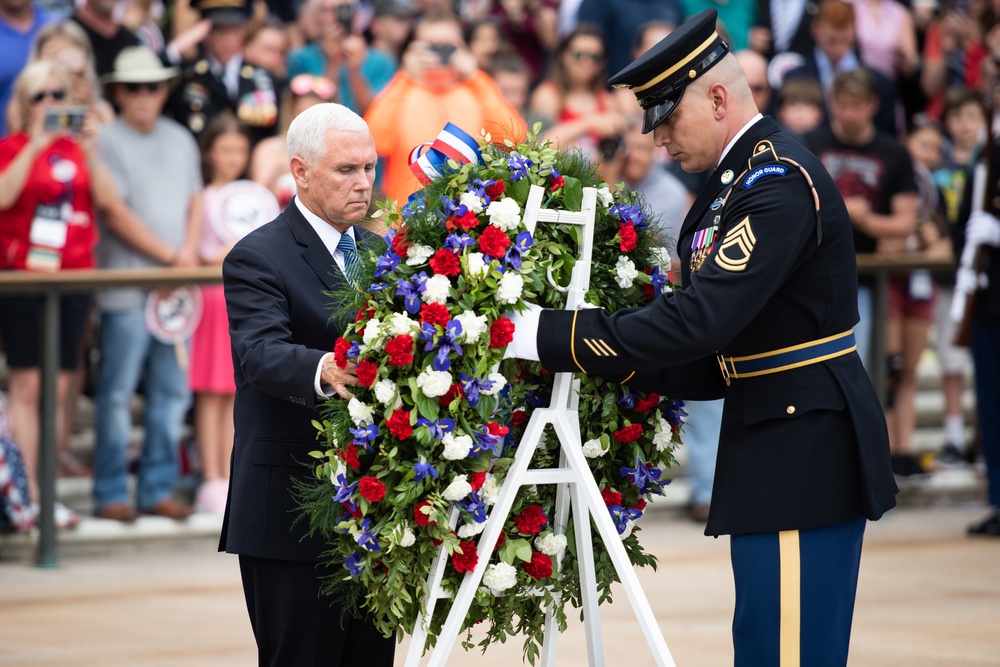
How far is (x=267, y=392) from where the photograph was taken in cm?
377

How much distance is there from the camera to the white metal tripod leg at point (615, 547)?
3758 millimetres

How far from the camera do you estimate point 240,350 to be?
3.79m

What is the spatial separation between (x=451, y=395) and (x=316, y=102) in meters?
5.43

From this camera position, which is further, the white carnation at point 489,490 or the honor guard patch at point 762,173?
the white carnation at point 489,490

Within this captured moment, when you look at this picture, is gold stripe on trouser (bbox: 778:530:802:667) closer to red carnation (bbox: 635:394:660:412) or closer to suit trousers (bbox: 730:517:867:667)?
suit trousers (bbox: 730:517:867:667)

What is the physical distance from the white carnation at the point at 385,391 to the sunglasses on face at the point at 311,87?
529cm

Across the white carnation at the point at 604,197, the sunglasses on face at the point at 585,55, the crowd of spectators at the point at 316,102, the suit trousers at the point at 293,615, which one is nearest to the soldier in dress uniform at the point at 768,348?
the white carnation at the point at 604,197

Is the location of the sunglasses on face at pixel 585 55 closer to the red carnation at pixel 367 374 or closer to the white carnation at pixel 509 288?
the white carnation at pixel 509 288

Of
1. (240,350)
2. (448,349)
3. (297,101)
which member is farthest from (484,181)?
(297,101)

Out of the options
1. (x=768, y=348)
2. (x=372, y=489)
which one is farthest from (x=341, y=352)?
(x=768, y=348)

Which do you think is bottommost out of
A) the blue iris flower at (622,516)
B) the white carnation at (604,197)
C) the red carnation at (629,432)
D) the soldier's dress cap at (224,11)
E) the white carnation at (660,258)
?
the blue iris flower at (622,516)

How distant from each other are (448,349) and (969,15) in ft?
31.9

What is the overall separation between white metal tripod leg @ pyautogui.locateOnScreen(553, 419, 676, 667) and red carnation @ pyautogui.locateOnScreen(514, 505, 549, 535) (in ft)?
0.41

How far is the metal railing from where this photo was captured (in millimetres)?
7305
